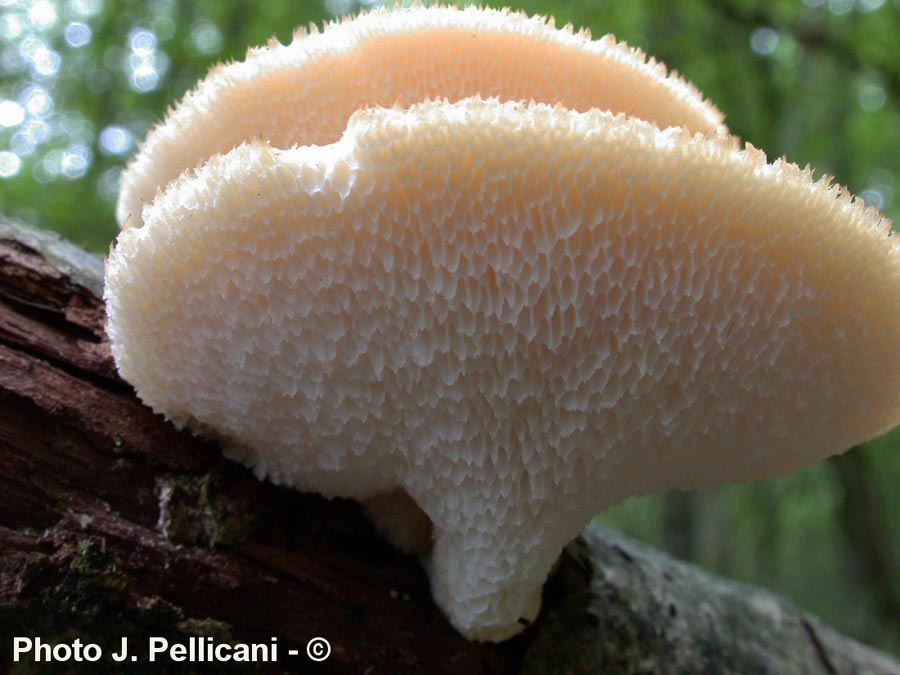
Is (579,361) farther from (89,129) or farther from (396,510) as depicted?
(89,129)

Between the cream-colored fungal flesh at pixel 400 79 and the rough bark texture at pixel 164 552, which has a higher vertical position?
the cream-colored fungal flesh at pixel 400 79

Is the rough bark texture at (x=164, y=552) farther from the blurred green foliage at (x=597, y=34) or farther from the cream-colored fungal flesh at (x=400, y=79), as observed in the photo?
the blurred green foliage at (x=597, y=34)

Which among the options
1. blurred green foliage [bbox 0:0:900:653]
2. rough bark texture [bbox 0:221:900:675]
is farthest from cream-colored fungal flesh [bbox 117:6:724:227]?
blurred green foliage [bbox 0:0:900:653]

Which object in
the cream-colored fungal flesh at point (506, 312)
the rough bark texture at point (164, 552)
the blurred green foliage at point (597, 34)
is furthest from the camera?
the blurred green foliage at point (597, 34)

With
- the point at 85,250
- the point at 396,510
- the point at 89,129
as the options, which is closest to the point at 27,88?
the point at 89,129

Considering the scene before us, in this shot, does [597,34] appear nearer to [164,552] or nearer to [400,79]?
[400,79]

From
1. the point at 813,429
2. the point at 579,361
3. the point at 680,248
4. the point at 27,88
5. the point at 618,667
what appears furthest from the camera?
the point at 27,88

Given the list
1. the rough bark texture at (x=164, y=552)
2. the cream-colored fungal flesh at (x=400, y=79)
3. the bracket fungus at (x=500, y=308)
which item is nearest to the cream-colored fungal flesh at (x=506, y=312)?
the bracket fungus at (x=500, y=308)

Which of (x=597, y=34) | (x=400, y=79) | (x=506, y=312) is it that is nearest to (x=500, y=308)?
(x=506, y=312)
